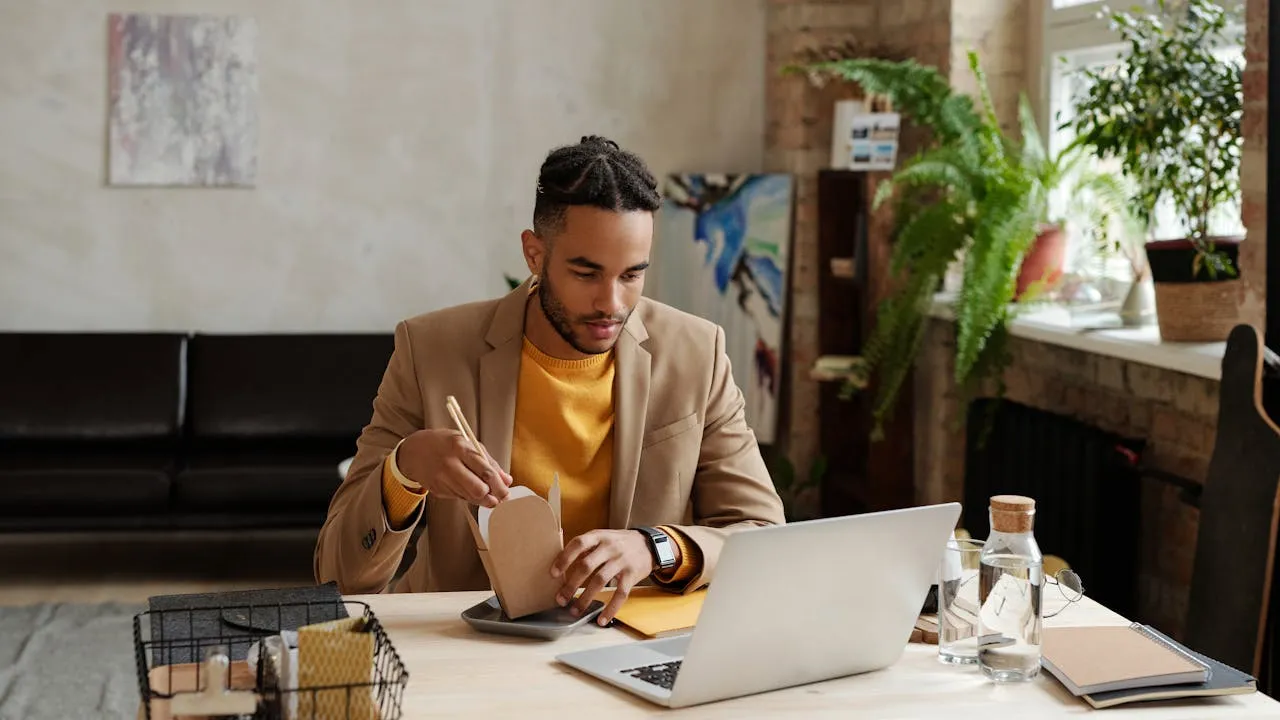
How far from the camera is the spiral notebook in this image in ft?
5.19

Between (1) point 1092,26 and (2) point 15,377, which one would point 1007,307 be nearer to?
(1) point 1092,26

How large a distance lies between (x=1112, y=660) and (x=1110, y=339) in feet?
6.60

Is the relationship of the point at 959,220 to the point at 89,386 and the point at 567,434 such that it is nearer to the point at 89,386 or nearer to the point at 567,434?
the point at 567,434

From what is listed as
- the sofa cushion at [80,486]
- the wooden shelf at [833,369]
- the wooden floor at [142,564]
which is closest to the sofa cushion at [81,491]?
the sofa cushion at [80,486]

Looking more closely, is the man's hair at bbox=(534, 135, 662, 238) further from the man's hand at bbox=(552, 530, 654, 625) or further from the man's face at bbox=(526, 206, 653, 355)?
the man's hand at bbox=(552, 530, 654, 625)

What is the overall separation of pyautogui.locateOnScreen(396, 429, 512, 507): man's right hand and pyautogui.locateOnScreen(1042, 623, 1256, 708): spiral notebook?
684mm

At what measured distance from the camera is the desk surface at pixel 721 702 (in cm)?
154

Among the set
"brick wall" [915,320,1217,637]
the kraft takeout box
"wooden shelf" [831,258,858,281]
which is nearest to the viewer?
the kraft takeout box

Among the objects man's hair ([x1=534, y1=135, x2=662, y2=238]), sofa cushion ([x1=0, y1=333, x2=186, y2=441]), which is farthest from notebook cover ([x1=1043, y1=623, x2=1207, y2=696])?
sofa cushion ([x1=0, y1=333, x2=186, y2=441])

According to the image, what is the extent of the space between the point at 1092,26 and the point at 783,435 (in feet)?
6.49

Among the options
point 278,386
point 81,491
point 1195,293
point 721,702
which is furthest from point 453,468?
point 278,386

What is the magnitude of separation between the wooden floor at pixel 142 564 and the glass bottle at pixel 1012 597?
3333mm

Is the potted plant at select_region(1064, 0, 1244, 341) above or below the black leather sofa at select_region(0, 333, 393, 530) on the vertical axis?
above

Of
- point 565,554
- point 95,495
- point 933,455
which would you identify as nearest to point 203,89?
point 95,495
